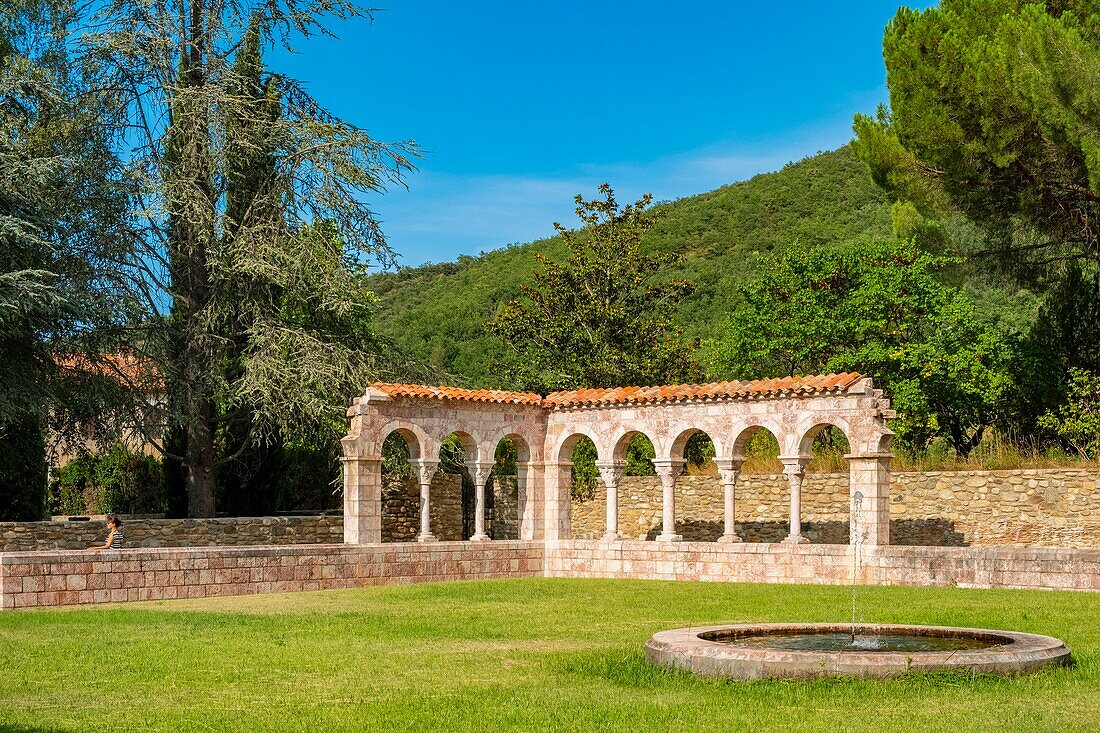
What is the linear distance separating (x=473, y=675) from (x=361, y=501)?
1109cm

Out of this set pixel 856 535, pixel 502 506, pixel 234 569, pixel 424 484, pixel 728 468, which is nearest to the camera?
pixel 234 569

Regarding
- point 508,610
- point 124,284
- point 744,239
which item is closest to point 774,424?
point 508,610

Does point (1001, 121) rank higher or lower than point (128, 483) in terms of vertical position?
higher

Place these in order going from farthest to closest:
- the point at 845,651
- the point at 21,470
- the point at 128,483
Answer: the point at 128,483
the point at 21,470
the point at 845,651

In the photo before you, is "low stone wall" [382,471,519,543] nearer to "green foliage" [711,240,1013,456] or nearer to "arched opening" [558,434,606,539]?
"arched opening" [558,434,606,539]

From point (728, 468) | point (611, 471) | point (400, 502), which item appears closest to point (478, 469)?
point (611, 471)

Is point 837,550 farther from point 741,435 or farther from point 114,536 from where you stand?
point 114,536

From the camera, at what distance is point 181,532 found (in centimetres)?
2239

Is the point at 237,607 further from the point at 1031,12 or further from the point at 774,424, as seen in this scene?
the point at 1031,12

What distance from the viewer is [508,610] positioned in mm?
14594

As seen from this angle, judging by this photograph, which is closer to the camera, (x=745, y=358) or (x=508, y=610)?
(x=508, y=610)

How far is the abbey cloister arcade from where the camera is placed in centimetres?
1866

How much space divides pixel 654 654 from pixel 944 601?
6767 mm

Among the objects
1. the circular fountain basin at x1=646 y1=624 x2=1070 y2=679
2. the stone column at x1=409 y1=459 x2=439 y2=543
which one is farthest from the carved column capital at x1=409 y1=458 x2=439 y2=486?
the circular fountain basin at x1=646 y1=624 x2=1070 y2=679
